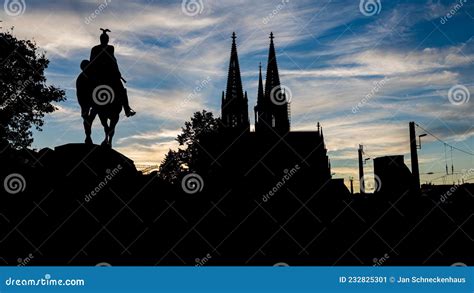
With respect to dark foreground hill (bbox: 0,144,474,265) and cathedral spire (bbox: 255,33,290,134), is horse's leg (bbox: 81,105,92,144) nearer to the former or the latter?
dark foreground hill (bbox: 0,144,474,265)

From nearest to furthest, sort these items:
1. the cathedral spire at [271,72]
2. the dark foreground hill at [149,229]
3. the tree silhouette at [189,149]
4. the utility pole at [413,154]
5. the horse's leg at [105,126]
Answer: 1. the dark foreground hill at [149,229]
2. the horse's leg at [105,126]
3. the utility pole at [413,154]
4. the tree silhouette at [189,149]
5. the cathedral spire at [271,72]

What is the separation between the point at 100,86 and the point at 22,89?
1900cm

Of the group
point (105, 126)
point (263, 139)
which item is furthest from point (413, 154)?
point (263, 139)

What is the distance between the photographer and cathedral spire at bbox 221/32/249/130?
62.1 metres

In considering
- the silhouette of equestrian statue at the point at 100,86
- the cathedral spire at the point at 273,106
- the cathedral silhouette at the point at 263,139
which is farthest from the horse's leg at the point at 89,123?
the cathedral spire at the point at 273,106

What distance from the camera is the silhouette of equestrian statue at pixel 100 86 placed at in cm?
1112

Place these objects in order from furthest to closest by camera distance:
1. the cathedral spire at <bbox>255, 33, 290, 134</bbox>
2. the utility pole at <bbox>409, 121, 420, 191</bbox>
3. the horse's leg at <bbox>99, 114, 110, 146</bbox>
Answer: the cathedral spire at <bbox>255, 33, 290, 134</bbox>
the utility pole at <bbox>409, 121, 420, 191</bbox>
the horse's leg at <bbox>99, 114, 110, 146</bbox>

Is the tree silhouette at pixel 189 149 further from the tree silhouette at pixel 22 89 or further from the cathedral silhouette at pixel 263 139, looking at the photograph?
the tree silhouette at pixel 22 89

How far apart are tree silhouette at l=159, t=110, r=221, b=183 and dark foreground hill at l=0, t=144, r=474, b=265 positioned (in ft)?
118

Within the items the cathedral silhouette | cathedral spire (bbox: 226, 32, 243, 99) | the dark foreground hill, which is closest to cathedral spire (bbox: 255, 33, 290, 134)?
the cathedral silhouette

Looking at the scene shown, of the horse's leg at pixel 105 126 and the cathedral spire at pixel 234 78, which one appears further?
the cathedral spire at pixel 234 78

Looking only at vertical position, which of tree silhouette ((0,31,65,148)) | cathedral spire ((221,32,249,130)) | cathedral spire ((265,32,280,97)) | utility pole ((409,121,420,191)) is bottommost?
tree silhouette ((0,31,65,148))

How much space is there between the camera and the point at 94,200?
9602 millimetres

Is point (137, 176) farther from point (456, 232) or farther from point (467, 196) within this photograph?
point (467, 196)
